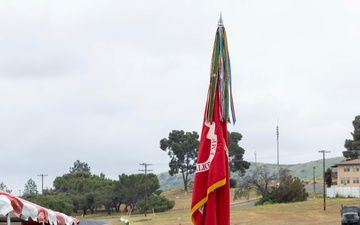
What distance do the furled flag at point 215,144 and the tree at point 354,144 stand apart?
136516mm

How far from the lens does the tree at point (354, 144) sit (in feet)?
467

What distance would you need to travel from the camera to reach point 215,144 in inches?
326

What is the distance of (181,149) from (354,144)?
35429 mm

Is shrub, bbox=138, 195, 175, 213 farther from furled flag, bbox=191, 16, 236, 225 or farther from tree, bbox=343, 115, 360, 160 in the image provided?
furled flag, bbox=191, 16, 236, 225

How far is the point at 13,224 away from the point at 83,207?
10812cm

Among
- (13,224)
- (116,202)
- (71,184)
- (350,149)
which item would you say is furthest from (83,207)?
(13,224)

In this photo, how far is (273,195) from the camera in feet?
342

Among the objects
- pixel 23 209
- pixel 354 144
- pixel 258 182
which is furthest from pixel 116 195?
pixel 23 209

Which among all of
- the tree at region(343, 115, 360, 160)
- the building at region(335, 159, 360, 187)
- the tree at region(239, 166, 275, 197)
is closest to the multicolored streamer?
the building at region(335, 159, 360, 187)

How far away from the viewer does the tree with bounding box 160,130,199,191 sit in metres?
157

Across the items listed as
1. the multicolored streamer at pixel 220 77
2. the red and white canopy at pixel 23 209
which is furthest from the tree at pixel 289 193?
the multicolored streamer at pixel 220 77

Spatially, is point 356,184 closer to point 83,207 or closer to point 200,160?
point 83,207

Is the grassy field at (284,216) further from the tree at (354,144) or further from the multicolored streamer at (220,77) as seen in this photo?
the multicolored streamer at (220,77)

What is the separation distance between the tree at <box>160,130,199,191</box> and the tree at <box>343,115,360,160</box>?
31.1m
